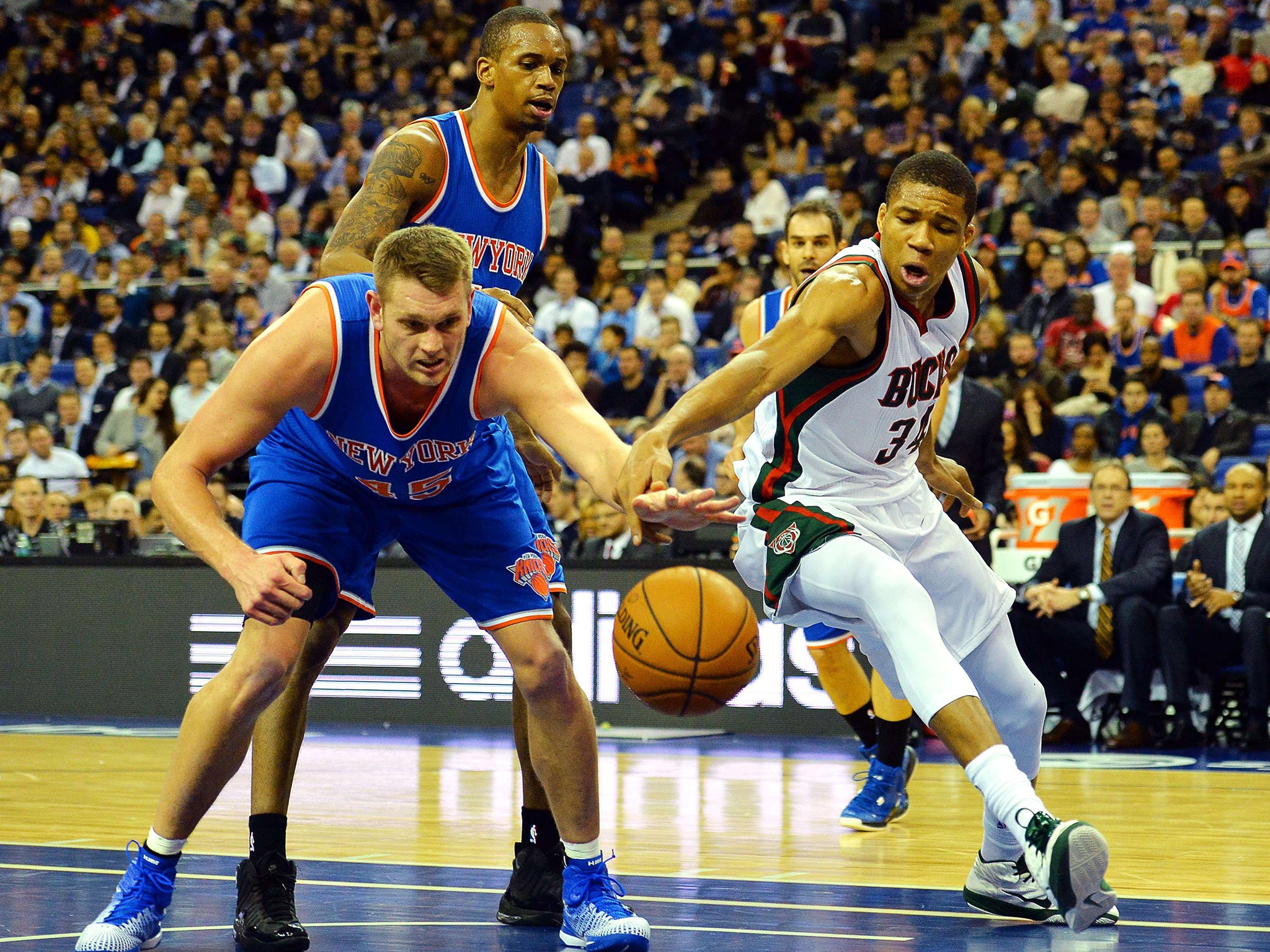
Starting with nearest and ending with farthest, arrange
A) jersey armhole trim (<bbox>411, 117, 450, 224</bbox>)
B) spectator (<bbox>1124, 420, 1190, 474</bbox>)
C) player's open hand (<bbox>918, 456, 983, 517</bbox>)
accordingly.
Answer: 1. jersey armhole trim (<bbox>411, 117, 450, 224</bbox>)
2. player's open hand (<bbox>918, 456, 983, 517</bbox>)
3. spectator (<bbox>1124, 420, 1190, 474</bbox>)

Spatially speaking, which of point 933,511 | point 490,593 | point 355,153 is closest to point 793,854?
point 933,511

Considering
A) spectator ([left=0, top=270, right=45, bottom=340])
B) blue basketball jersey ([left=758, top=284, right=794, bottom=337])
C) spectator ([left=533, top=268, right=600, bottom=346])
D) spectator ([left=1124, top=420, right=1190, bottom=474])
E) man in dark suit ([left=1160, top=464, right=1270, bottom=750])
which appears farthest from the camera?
spectator ([left=0, top=270, right=45, bottom=340])

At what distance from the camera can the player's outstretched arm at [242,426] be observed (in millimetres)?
3662

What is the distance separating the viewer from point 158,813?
12.9 ft

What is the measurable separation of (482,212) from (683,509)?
1936 millimetres

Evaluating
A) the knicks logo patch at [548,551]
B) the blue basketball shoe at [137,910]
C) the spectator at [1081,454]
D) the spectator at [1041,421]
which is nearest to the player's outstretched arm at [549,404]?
the knicks logo patch at [548,551]

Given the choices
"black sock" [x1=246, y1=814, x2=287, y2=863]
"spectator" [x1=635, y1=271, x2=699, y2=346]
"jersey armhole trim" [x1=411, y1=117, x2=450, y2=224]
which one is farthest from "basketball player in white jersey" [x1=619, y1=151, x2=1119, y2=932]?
"spectator" [x1=635, y1=271, x2=699, y2=346]

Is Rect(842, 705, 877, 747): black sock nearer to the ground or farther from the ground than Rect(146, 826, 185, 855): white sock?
→ farther from the ground

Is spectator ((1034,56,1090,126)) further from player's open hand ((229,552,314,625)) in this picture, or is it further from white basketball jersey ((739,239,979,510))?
player's open hand ((229,552,314,625))

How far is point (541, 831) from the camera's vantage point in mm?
4625

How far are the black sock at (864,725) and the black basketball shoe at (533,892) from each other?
2.21 metres

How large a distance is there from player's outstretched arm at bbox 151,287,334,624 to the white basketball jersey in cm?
141

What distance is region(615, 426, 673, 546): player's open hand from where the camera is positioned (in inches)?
135

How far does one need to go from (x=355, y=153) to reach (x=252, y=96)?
3.11m
